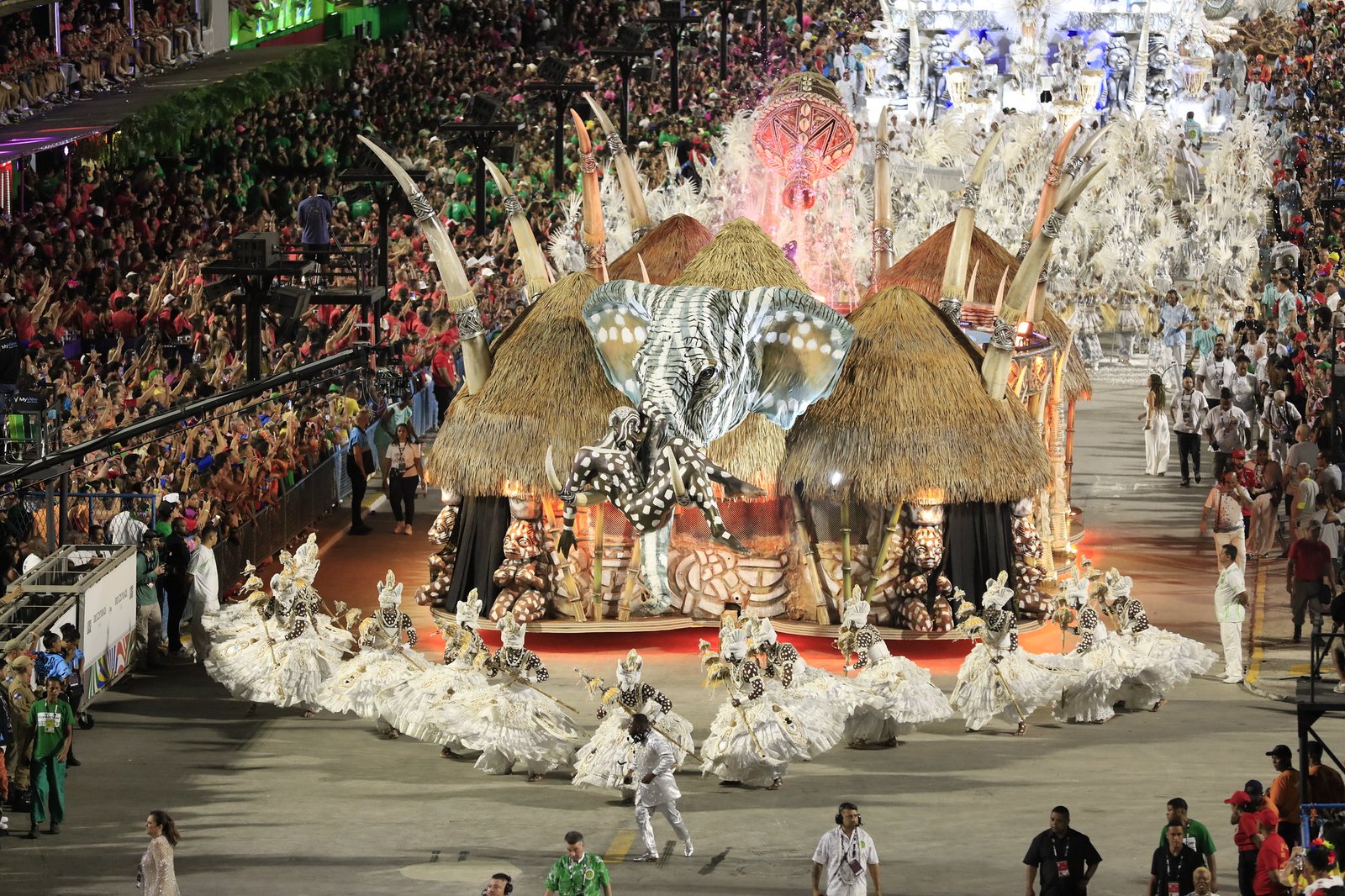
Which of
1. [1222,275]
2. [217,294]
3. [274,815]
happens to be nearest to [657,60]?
[1222,275]

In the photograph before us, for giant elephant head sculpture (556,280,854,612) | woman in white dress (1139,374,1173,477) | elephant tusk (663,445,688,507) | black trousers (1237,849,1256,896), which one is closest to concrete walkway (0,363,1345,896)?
black trousers (1237,849,1256,896)

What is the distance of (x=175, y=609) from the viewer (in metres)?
22.5

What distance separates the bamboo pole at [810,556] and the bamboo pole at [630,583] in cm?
146

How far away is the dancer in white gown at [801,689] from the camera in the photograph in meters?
18.7

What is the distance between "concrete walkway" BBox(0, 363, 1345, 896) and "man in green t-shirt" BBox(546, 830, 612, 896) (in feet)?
5.64

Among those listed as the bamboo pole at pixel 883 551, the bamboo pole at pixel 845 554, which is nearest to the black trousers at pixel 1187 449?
the bamboo pole at pixel 883 551

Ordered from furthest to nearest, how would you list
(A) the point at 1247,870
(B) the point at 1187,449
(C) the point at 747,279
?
1. (B) the point at 1187,449
2. (C) the point at 747,279
3. (A) the point at 1247,870

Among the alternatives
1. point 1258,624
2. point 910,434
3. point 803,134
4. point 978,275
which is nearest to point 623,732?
point 910,434

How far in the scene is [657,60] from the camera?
5162 cm

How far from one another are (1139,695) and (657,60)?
3236 centimetres

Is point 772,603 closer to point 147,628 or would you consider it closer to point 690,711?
point 690,711

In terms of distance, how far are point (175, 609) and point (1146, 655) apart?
332 inches

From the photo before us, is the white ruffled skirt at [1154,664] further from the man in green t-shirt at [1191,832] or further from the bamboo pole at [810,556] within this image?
the man in green t-shirt at [1191,832]

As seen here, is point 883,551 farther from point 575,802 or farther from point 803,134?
point 803,134
